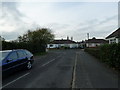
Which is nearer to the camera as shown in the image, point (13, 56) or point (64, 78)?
point (64, 78)

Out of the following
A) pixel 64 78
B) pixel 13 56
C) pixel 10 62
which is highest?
pixel 13 56

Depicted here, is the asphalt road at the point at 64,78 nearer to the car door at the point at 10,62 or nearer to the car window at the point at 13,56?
the car door at the point at 10,62

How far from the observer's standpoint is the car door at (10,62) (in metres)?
6.20

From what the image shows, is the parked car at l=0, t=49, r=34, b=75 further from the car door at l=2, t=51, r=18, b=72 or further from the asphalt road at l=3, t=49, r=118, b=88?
the asphalt road at l=3, t=49, r=118, b=88

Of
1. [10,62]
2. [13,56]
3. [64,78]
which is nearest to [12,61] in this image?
[10,62]

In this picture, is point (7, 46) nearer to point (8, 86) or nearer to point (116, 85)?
point (8, 86)

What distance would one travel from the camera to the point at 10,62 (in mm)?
6578

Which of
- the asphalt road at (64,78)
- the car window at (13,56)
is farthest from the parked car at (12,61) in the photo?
the asphalt road at (64,78)

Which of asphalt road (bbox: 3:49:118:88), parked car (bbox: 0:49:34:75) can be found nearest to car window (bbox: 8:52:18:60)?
parked car (bbox: 0:49:34:75)

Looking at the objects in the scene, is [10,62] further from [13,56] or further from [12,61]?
[13,56]

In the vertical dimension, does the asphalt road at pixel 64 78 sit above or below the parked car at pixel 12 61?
below

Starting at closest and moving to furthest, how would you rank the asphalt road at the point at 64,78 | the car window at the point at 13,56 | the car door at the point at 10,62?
the asphalt road at the point at 64,78 → the car door at the point at 10,62 → the car window at the point at 13,56

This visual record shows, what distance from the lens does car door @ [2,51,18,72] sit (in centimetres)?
620

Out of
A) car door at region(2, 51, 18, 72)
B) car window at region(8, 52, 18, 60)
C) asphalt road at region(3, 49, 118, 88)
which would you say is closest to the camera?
asphalt road at region(3, 49, 118, 88)
